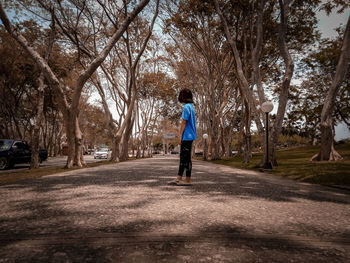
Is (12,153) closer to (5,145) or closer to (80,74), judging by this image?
(5,145)

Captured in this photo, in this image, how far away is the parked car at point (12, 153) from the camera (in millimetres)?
12336

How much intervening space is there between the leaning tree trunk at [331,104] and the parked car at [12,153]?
17270mm

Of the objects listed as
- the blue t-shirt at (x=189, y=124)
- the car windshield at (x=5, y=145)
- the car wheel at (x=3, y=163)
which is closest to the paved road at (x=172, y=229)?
the blue t-shirt at (x=189, y=124)

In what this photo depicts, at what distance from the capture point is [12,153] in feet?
42.0

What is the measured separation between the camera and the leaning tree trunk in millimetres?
10734

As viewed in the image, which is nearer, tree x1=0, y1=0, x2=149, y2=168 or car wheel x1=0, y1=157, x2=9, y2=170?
tree x1=0, y1=0, x2=149, y2=168

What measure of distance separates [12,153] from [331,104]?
17.5m

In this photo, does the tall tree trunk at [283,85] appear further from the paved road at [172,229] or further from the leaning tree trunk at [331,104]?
the paved road at [172,229]

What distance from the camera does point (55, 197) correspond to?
363cm

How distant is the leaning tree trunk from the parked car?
17270 mm

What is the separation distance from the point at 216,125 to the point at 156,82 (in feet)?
26.4

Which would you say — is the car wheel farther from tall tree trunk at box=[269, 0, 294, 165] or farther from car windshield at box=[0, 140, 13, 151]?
tall tree trunk at box=[269, 0, 294, 165]

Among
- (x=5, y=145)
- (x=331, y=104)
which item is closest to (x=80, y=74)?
(x=5, y=145)

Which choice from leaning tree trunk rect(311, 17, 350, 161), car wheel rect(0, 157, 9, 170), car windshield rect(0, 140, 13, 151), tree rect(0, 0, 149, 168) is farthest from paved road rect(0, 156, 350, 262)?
car windshield rect(0, 140, 13, 151)
